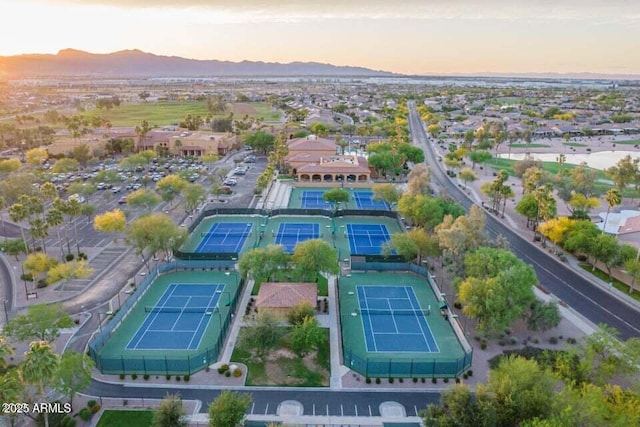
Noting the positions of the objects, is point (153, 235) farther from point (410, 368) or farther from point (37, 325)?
point (410, 368)

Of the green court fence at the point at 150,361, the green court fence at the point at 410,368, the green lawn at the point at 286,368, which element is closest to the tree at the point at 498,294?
the green court fence at the point at 410,368

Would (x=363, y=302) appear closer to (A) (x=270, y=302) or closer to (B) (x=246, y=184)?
(A) (x=270, y=302)

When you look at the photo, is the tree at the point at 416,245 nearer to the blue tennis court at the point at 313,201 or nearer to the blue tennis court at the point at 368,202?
the blue tennis court at the point at 368,202

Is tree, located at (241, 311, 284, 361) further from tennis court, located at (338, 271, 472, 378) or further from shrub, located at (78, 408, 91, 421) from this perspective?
shrub, located at (78, 408, 91, 421)

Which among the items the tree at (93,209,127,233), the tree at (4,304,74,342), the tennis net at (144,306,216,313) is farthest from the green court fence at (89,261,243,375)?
the tree at (93,209,127,233)

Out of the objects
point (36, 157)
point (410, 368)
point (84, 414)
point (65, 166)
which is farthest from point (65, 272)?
point (36, 157)

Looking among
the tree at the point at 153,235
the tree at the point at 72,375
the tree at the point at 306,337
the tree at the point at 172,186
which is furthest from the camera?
the tree at the point at 172,186

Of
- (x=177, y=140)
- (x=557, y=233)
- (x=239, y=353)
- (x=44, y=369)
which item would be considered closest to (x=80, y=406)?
(x=44, y=369)
